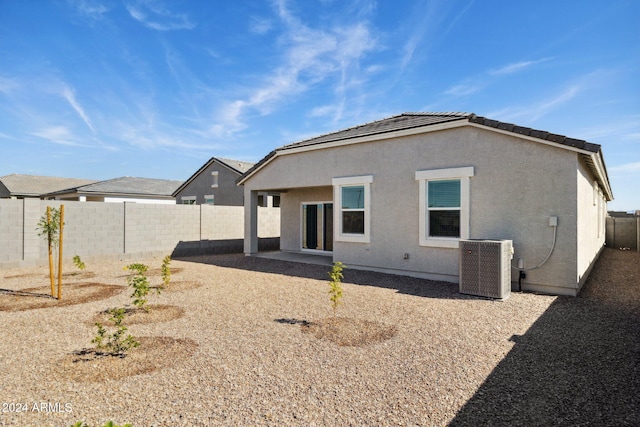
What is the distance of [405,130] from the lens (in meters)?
9.59

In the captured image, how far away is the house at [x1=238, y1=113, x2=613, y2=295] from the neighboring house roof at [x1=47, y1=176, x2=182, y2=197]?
63.3ft

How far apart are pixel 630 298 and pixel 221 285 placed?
985 cm

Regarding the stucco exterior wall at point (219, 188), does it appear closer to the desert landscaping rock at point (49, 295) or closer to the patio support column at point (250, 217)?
the patio support column at point (250, 217)

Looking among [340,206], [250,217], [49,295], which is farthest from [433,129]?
[49,295]

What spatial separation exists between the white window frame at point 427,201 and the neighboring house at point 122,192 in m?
24.8

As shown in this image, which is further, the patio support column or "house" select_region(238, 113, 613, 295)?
the patio support column

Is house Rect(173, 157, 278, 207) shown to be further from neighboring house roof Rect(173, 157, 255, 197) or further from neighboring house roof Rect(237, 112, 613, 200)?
neighboring house roof Rect(237, 112, 613, 200)

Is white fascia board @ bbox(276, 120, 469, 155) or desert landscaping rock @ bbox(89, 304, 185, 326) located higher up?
white fascia board @ bbox(276, 120, 469, 155)

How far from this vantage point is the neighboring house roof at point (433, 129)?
727 cm

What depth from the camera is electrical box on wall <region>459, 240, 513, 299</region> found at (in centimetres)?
715

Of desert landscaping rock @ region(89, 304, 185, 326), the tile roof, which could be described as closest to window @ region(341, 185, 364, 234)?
desert landscaping rock @ region(89, 304, 185, 326)

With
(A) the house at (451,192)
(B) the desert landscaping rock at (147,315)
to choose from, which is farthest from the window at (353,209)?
(B) the desert landscaping rock at (147,315)

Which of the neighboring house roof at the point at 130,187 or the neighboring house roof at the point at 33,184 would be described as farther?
the neighboring house roof at the point at 33,184

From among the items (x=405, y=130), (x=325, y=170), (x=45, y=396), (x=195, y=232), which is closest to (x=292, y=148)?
(x=325, y=170)
